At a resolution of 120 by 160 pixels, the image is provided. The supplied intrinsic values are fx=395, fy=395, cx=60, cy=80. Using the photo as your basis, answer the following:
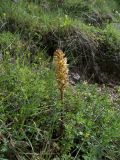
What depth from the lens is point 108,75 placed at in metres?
6.12

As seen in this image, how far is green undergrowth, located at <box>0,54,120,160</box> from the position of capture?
3.28 meters

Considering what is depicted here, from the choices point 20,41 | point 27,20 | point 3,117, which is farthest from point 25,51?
point 3,117

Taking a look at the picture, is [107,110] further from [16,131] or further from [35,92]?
[16,131]

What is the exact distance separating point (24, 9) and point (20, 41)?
44.5 inches

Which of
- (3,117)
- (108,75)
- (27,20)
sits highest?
(27,20)

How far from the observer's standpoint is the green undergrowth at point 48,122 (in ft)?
10.7

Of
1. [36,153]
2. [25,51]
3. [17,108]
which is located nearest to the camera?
[36,153]

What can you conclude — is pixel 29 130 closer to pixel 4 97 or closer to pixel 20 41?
pixel 4 97

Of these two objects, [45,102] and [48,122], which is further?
[45,102]

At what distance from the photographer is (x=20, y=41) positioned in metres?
5.11

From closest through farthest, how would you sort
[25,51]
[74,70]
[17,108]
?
[17,108] → [25,51] → [74,70]

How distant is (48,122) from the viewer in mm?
3566

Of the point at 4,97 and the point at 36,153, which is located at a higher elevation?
the point at 4,97

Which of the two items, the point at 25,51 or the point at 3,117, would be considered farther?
the point at 25,51
